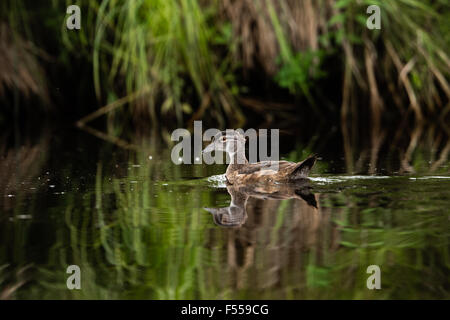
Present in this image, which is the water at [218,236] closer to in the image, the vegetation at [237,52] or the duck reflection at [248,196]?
the duck reflection at [248,196]

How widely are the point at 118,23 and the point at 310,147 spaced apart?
148 inches

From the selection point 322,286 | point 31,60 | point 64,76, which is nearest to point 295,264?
point 322,286

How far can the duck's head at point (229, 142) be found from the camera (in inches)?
284

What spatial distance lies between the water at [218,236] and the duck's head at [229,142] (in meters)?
0.38

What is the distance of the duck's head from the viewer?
7219 mm

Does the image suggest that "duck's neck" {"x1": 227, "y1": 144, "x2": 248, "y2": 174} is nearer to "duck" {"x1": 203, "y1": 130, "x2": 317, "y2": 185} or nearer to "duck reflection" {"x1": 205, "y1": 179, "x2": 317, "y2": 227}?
"duck" {"x1": 203, "y1": 130, "x2": 317, "y2": 185}

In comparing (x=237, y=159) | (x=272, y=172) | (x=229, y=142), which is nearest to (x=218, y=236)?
(x=272, y=172)

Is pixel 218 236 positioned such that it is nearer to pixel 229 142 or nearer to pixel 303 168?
pixel 303 168

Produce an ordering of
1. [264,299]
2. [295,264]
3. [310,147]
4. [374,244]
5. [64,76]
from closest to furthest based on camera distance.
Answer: [264,299], [295,264], [374,244], [310,147], [64,76]

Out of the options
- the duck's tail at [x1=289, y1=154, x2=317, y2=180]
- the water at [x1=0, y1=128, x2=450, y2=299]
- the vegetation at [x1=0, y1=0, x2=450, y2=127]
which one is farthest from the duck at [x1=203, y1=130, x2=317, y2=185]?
the vegetation at [x1=0, y1=0, x2=450, y2=127]

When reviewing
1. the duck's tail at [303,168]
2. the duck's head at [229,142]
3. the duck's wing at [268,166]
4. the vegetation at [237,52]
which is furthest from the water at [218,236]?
the vegetation at [237,52]

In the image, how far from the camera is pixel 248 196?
5.96 meters

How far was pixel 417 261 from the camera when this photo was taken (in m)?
3.83

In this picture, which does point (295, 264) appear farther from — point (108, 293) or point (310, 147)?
point (310, 147)
